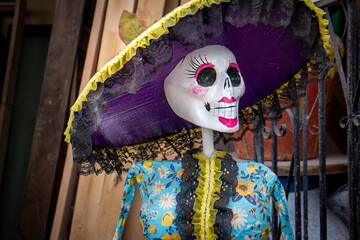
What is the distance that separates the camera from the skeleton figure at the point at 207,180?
1.06m

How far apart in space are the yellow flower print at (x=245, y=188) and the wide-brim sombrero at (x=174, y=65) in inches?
15.9

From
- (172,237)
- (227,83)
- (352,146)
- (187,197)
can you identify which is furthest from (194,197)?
(352,146)

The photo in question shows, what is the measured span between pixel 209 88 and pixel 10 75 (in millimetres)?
2050

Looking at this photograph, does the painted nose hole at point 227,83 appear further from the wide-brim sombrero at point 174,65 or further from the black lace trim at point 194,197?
the black lace trim at point 194,197

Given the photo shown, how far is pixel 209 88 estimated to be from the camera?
3.57 ft

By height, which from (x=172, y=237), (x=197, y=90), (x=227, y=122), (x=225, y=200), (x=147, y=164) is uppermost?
(x=197, y=90)

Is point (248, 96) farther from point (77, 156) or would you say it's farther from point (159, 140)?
point (77, 156)

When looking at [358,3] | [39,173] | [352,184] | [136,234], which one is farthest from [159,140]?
[358,3]

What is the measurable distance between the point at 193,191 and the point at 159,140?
1.34 feet

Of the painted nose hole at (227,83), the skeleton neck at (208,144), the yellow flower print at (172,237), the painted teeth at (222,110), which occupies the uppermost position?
the painted nose hole at (227,83)

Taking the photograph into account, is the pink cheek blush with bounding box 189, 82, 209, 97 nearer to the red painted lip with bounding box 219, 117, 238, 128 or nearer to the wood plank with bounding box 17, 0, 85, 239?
the red painted lip with bounding box 219, 117, 238, 128

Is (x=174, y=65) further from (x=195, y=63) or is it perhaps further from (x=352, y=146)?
(x=352, y=146)

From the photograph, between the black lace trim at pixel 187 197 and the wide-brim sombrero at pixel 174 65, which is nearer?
the wide-brim sombrero at pixel 174 65

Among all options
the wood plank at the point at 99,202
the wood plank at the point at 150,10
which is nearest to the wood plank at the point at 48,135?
the wood plank at the point at 99,202
